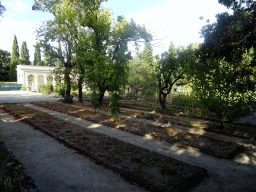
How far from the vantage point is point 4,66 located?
50969 mm

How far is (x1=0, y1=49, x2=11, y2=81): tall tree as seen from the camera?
166 feet

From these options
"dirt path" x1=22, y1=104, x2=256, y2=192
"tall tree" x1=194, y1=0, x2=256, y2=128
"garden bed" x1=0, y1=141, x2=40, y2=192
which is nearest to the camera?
"garden bed" x1=0, y1=141, x2=40, y2=192

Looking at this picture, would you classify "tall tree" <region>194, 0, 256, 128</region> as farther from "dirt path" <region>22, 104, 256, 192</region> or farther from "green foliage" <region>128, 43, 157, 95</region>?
"green foliage" <region>128, 43, 157, 95</region>

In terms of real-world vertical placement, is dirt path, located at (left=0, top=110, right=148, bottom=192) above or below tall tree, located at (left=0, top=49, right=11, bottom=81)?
below

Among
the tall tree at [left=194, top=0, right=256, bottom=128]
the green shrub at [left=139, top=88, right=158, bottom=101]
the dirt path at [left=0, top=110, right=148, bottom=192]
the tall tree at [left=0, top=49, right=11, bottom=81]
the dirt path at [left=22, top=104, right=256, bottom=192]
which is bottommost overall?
the dirt path at [left=22, top=104, right=256, bottom=192]

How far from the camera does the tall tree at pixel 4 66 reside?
50.7 m

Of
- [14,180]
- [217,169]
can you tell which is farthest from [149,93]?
[14,180]

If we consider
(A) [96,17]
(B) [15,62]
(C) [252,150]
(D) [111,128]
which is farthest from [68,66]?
(B) [15,62]

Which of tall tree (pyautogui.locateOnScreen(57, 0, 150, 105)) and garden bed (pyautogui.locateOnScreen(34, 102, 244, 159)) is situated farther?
tall tree (pyautogui.locateOnScreen(57, 0, 150, 105))

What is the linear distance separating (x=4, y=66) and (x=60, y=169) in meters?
59.2

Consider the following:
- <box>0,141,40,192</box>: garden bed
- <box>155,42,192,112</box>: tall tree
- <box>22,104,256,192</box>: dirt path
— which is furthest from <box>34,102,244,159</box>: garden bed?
<box>0,141,40,192</box>: garden bed

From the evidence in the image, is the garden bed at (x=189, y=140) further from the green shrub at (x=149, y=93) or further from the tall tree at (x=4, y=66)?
the tall tree at (x=4, y=66)

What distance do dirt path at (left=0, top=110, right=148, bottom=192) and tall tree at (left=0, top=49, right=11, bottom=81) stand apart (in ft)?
182

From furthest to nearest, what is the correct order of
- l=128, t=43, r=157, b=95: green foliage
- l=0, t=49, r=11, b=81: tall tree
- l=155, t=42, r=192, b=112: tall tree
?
l=0, t=49, r=11, b=81: tall tree, l=128, t=43, r=157, b=95: green foliage, l=155, t=42, r=192, b=112: tall tree
